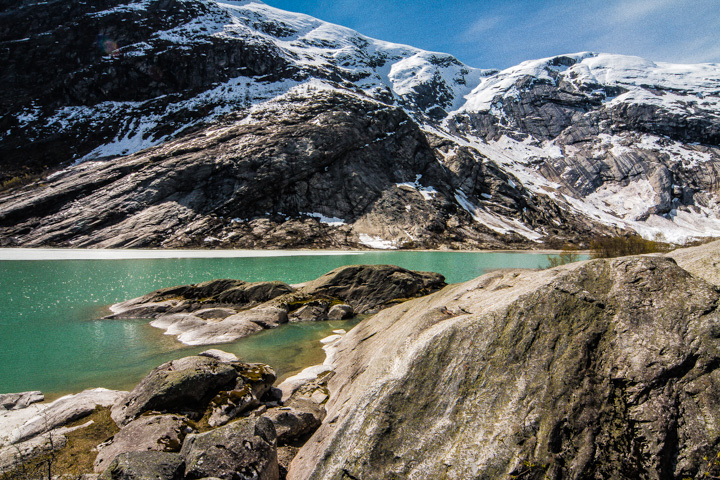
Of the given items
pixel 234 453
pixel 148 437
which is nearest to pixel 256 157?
pixel 148 437

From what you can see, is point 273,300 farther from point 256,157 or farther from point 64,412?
point 256,157

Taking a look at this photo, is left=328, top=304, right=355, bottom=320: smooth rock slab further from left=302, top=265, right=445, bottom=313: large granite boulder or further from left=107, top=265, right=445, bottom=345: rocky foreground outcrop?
left=302, top=265, right=445, bottom=313: large granite boulder

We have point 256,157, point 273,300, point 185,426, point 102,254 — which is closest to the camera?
point 185,426

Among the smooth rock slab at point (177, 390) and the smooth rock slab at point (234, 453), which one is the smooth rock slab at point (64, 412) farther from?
the smooth rock slab at point (234, 453)

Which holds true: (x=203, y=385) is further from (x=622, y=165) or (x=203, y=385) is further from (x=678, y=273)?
(x=622, y=165)

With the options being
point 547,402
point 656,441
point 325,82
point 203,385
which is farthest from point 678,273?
point 325,82

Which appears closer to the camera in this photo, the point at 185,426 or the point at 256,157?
the point at 185,426

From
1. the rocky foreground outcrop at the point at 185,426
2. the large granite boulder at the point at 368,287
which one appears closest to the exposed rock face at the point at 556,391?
the rocky foreground outcrop at the point at 185,426

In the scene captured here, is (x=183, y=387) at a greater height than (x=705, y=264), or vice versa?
(x=705, y=264)
